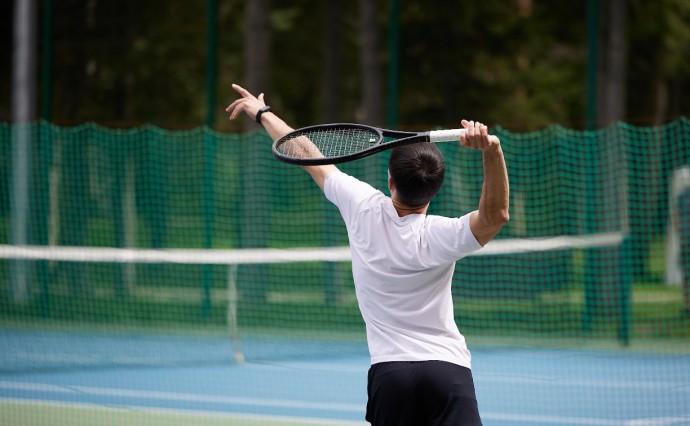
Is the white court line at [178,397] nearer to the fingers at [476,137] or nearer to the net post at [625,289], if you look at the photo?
the net post at [625,289]

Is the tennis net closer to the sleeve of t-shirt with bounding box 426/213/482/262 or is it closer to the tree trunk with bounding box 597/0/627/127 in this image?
the tree trunk with bounding box 597/0/627/127

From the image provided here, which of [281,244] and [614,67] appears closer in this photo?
[281,244]

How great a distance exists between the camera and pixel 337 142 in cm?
394

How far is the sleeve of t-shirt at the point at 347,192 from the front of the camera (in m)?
3.54

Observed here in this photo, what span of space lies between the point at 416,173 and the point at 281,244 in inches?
376

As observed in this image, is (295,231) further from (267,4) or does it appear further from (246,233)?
(267,4)

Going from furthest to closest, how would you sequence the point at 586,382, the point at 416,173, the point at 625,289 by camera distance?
the point at 625,289, the point at 586,382, the point at 416,173

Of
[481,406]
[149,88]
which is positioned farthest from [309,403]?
[149,88]

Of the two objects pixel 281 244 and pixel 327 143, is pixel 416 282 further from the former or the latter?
pixel 281 244

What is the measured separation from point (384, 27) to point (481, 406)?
13.4m

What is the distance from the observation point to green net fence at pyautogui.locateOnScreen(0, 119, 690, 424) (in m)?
11.7

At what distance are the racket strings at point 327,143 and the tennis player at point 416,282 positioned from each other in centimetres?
31

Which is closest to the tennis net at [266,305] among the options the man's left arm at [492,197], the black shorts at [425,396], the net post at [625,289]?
the net post at [625,289]

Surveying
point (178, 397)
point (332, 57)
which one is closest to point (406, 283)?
point (178, 397)
